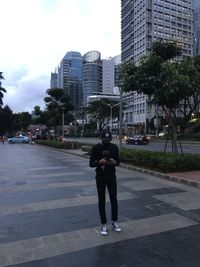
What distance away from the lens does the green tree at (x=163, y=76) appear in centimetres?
1455

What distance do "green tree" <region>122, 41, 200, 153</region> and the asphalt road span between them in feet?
14.6

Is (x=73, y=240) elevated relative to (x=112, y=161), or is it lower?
lower

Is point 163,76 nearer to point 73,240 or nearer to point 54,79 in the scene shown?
point 73,240

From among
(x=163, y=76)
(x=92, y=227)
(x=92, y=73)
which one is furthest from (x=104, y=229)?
(x=92, y=73)

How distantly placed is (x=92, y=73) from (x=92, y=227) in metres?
105

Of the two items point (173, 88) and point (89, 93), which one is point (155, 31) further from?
point (173, 88)

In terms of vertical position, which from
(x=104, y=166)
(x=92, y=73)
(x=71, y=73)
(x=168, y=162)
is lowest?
(x=168, y=162)

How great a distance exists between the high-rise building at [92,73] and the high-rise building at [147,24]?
826 centimetres

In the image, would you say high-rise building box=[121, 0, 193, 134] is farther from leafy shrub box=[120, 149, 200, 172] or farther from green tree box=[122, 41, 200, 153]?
leafy shrub box=[120, 149, 200, 172]

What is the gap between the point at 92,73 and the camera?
110438 mm

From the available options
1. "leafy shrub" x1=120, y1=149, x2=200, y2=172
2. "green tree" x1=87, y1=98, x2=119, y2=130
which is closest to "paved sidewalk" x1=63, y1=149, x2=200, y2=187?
"leafy shrub" x1=120, y1=149, x2=200, y2=172

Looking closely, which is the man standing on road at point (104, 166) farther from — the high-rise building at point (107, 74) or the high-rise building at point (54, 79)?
the high-rise building at point (54, 79)

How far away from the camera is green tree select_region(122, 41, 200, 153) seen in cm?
1455

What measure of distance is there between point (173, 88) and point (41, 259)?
10333 millimetres
